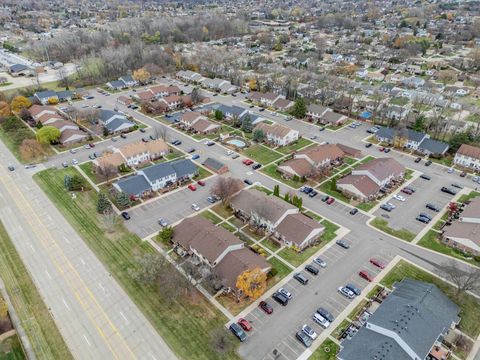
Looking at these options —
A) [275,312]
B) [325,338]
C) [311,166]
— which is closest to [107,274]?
[275,312]

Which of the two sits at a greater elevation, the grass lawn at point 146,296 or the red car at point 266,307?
the red car at point 266,307

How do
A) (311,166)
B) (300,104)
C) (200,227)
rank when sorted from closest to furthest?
(200,227), (311,166), (300,104)

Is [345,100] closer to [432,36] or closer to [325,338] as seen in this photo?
[325,338]

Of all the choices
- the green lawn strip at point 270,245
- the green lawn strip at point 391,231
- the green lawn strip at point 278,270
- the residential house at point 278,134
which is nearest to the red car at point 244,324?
the green lawn strip at point 278,270

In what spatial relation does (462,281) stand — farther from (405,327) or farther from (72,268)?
(72,268)

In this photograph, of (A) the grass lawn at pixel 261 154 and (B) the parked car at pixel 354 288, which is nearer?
(B) the parked car at pixel 354 288

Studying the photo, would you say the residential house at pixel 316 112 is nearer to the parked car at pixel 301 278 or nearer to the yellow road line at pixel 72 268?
the parked car at pixel 301 278

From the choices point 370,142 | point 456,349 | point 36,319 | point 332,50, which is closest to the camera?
point 456,349

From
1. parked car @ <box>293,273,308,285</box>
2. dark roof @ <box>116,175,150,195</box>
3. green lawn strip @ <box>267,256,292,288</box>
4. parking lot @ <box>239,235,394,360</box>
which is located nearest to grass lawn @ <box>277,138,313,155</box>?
parking lot @ <box>239,235,394,360</box>
